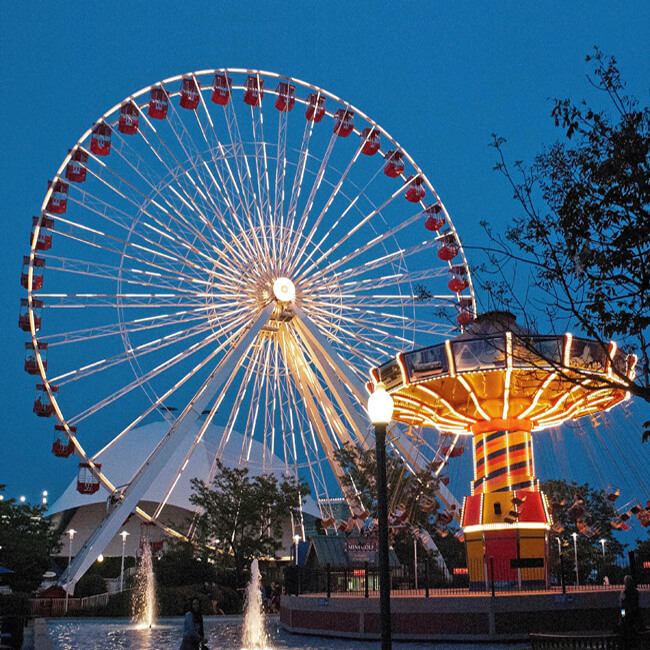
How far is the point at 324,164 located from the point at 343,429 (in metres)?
10.6

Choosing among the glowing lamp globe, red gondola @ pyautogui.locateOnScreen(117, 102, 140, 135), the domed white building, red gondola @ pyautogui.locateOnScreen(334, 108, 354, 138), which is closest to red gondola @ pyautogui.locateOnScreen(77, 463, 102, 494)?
red gondola @ pyautogui.locateOnScreen(117, 102, 140, 135)

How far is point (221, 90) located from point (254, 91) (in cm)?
158

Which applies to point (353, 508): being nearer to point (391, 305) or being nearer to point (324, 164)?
point (391, 305)

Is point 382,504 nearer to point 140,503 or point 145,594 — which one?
point 145,594

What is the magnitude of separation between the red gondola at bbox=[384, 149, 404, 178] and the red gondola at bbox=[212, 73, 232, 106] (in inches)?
288

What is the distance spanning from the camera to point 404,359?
925 inches

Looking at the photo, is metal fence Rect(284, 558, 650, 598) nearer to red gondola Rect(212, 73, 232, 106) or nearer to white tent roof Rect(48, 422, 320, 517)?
red gondola Rect(212, 73, 232, 106)

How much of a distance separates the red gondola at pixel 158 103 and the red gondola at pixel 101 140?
1796 millimetres

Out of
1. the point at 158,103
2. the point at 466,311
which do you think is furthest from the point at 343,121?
the point at 466,311

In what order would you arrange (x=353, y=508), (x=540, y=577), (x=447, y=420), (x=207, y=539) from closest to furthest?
(x=540, y=577), (x=447, y=420), (x=353, y=508), (x=207, y=539)

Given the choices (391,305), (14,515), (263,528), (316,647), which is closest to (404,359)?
(316,647)

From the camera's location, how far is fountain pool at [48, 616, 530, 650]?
1873 centimetres

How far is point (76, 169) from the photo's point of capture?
1216 inches

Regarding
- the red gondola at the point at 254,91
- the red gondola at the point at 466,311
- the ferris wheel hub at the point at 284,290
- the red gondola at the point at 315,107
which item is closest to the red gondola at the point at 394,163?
the red gondola at the point at 315,107
